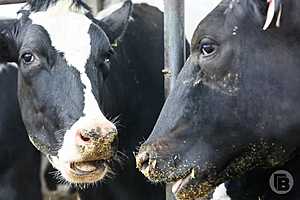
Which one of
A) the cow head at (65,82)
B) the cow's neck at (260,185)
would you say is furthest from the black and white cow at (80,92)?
the cow's neck at (260,185)

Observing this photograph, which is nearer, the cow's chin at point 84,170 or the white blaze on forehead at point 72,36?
the cow's chin at point 84,170

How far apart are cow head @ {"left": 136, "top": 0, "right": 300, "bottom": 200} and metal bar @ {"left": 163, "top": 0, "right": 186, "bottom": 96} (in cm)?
31

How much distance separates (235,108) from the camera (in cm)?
247

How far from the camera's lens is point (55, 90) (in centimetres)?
305

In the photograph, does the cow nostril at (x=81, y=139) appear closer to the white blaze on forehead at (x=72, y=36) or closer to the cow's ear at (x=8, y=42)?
the white blaze on forehead at (x=72, y=36)

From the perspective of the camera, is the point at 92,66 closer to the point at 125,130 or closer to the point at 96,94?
the point at 96,94

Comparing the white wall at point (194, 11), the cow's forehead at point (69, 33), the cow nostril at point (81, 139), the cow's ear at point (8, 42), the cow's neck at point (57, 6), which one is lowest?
the white wall at point (194, 11)

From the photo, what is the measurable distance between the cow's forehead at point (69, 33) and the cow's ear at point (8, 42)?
0.36ft

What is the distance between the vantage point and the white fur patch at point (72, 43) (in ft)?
9.52

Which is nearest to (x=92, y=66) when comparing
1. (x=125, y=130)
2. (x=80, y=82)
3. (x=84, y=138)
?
(x=80, y=82)

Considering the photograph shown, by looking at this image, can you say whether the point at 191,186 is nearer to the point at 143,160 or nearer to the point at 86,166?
the point at 143,160

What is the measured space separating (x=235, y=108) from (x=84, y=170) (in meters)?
0.77

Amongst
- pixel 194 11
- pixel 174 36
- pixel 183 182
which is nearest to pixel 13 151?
pixel 174 36

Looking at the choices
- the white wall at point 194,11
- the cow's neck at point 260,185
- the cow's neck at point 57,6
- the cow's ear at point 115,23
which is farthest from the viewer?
the white wall at point 194,11
